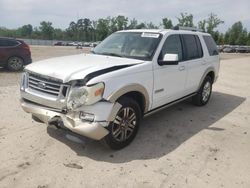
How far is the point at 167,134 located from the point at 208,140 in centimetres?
72

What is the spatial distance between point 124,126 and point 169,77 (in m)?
1.44

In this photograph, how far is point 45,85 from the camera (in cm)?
405

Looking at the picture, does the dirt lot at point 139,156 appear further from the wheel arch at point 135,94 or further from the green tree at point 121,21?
the green tree at point 121,21

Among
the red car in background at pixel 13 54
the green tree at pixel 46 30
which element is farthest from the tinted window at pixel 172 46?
the green tree at pixel 46 30

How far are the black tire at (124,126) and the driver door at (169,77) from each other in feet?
2.02

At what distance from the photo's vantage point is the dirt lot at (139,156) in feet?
11.6

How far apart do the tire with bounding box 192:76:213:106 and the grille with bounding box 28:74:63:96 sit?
13.0 feet

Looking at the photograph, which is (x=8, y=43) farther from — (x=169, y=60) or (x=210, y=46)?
(x=169, y=60)

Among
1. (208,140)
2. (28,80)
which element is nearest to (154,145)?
(208,140)

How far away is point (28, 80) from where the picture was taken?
14.5 feet

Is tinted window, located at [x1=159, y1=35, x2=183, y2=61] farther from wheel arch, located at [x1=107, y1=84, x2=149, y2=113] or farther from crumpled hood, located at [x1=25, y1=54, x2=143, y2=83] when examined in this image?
wheel arch, located at [x1=107, y1=84, x2=149, y2=113]

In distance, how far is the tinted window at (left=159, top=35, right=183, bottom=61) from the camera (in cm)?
510

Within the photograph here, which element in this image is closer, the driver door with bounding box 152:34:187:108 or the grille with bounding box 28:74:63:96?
the grille with bounding box 28:74:63:96

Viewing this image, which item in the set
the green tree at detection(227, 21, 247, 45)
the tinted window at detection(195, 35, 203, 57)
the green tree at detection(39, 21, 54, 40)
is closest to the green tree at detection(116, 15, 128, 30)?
the green tree at detection(227, 21, 247, 45)
